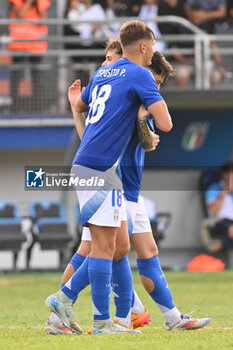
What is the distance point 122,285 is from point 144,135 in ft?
3.62

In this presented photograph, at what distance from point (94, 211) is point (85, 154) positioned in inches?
16.0

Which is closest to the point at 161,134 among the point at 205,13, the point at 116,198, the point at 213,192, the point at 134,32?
the point at 213,192

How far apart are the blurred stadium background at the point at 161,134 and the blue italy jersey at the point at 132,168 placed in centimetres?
816

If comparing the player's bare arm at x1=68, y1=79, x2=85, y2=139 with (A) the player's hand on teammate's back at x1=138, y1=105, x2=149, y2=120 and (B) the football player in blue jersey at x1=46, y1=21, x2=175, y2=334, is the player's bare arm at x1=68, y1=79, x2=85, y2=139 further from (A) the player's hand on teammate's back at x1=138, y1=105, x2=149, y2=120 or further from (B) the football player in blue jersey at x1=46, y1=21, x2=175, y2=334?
(A) the player's hand on teammate's back at x1=138, y1=105, x2=149, y2=120

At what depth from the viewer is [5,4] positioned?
50.6 feet

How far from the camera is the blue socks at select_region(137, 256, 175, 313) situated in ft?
19.4

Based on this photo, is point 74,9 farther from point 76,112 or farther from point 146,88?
point 146,88

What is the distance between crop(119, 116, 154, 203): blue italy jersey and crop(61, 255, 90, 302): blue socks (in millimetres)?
570

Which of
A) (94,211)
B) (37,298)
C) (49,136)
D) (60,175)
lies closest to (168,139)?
(49,136)

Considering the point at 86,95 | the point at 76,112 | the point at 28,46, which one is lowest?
the point at 76,112

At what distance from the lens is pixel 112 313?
774 cm

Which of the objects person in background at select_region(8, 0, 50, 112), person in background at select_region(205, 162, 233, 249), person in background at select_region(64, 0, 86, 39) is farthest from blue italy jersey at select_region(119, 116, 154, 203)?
person in background at select_region(64, 0, 86, 39)

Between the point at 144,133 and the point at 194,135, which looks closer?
the point at 144,133

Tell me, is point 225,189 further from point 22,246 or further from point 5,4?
point 5,4
